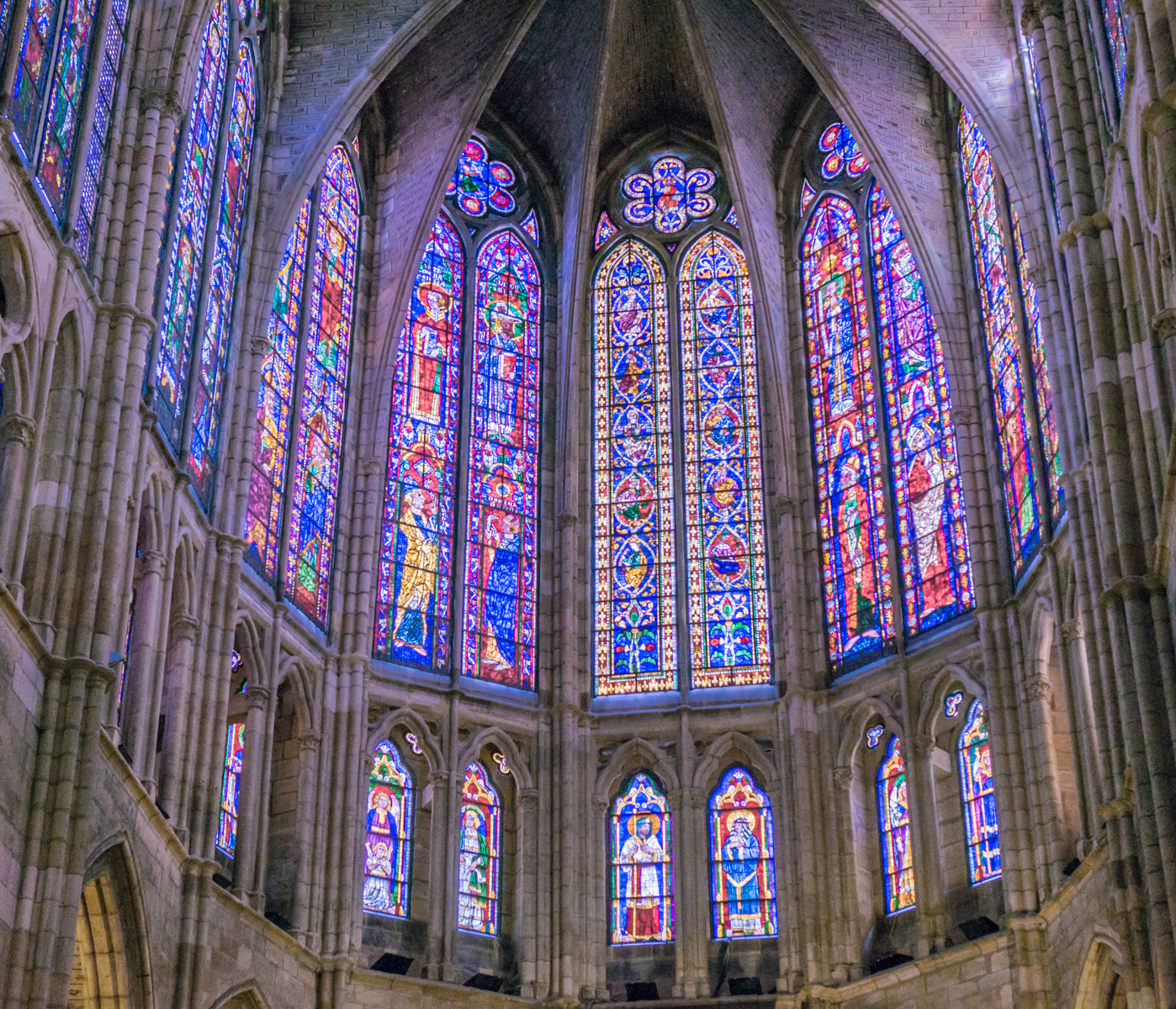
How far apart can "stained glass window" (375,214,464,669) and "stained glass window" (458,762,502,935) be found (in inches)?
67.3

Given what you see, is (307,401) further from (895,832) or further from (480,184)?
(895,832)

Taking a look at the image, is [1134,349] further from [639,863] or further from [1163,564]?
[639,863]

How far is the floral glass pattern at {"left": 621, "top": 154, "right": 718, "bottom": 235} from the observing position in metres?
29.2

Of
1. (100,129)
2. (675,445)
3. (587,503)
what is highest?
(675,445)

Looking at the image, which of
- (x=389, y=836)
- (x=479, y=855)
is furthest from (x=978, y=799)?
(x=389, y=836)

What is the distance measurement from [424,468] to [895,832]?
7.87 metres

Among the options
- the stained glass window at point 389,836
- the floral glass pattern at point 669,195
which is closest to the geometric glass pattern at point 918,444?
the floral glass pattern at point 669,195

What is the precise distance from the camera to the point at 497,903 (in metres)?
24.3

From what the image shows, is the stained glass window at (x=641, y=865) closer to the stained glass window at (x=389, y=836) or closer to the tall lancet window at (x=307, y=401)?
the stained glass window at (x=389, y=836)

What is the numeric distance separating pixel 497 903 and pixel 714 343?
8662mm

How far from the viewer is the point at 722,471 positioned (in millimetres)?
27188

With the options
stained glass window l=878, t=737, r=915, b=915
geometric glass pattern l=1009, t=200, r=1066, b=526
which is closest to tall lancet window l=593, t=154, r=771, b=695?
stained glass window l=878, t=737, r=915, b=915

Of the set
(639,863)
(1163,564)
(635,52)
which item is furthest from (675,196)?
(1163,564)

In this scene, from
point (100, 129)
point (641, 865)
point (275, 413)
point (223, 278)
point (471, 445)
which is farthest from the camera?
point (471, 445)
